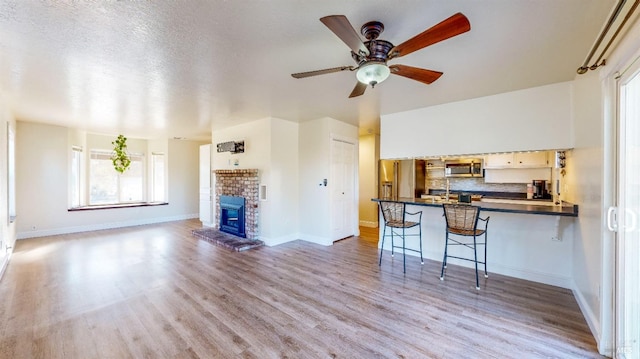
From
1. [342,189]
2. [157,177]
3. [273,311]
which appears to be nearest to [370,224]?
[342,189]

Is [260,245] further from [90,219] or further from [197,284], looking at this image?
[90,219]

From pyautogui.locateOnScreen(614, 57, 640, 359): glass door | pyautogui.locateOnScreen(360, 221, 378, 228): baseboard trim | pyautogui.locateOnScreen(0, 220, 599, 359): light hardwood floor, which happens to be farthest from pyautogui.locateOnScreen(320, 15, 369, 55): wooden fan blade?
pyautogui.locateOnScreen(360, 221, 378, 228): baseboard trim

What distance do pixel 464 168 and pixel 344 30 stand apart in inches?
171

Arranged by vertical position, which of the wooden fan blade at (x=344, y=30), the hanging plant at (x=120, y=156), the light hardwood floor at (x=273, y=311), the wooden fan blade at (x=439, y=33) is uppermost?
the wooden fan blade at (x=344, y=30)

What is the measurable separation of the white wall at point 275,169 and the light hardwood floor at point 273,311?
3.55 ft

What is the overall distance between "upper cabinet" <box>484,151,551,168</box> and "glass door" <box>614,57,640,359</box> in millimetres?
2349

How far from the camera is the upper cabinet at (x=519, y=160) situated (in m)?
4.33

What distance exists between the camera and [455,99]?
3.75 meters

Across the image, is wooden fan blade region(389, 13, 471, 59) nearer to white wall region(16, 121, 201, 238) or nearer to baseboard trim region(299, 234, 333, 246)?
baseboard trim region(299, 234, 333, 246)

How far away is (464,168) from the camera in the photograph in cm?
500

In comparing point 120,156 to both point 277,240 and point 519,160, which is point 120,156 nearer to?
point 277,240

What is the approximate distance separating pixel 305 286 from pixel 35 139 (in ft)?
22.1

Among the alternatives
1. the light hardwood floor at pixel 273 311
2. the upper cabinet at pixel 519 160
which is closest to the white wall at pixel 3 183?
the light hardwood floor at pixel 273 311

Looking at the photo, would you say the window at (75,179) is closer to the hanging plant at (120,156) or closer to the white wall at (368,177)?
the hanging plant at (120,156)
